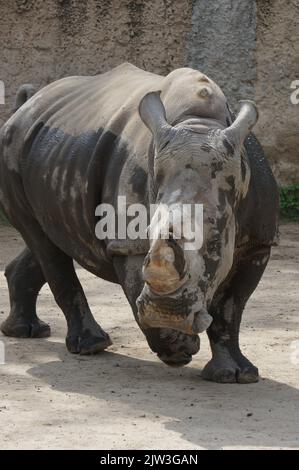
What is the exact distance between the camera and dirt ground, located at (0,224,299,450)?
508cm

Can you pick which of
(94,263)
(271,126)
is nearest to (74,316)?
(94,263)

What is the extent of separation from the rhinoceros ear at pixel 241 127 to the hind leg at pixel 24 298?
7.57 ft

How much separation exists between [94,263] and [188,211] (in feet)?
4.27

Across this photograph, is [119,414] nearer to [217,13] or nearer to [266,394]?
[266,394]

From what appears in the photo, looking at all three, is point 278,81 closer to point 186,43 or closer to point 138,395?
point 186,43

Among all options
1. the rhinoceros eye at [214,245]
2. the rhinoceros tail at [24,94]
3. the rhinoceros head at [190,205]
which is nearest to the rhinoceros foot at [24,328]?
the rhinoceros tail at [24,94]

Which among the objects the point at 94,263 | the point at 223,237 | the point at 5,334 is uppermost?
the point at 223,237

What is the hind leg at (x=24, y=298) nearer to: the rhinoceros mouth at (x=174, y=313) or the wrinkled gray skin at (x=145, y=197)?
the wrinkled gray skin at (x=145, y=197)

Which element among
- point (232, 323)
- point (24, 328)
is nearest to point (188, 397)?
point (232, 323)

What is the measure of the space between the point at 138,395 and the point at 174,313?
80 centimetres

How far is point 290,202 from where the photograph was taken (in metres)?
11.5

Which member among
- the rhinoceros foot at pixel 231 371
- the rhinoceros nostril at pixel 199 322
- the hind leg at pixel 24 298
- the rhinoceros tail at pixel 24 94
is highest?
the rhinoceros tail at pixel 24 94

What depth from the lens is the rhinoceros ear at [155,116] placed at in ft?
18.3

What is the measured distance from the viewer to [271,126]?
11.6m
